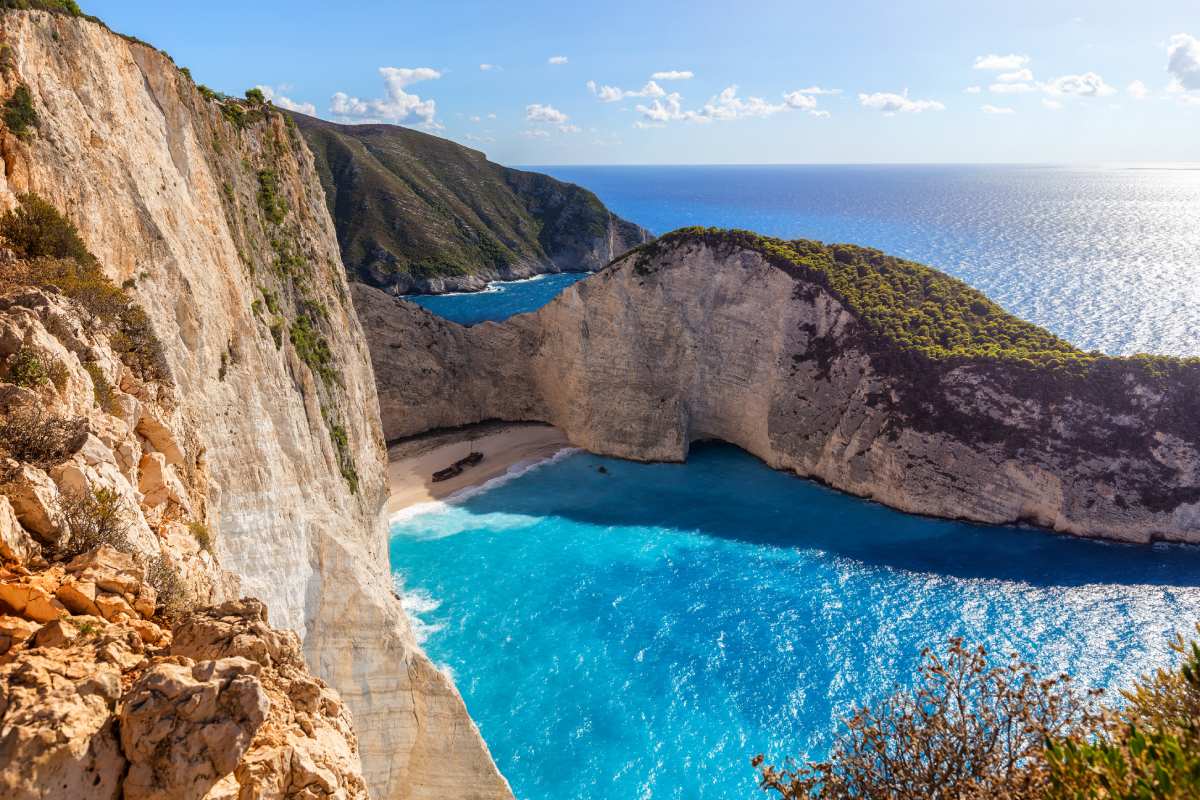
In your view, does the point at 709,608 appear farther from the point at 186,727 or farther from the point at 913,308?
the point at 186,727

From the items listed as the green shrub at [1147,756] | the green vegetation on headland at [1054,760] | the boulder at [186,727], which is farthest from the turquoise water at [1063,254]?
the boulder at [186,727]

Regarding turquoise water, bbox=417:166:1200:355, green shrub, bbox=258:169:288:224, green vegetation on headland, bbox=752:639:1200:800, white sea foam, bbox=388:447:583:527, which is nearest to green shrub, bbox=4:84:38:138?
green shrub, bbox=258:169:288:224

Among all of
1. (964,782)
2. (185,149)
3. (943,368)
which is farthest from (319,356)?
(943,368)

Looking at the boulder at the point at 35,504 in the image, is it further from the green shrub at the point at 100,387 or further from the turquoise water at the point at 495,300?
the turquoise water at the point at 495,300

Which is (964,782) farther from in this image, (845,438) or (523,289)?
(523,289)

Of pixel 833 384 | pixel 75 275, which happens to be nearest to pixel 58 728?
pixel 75 275
